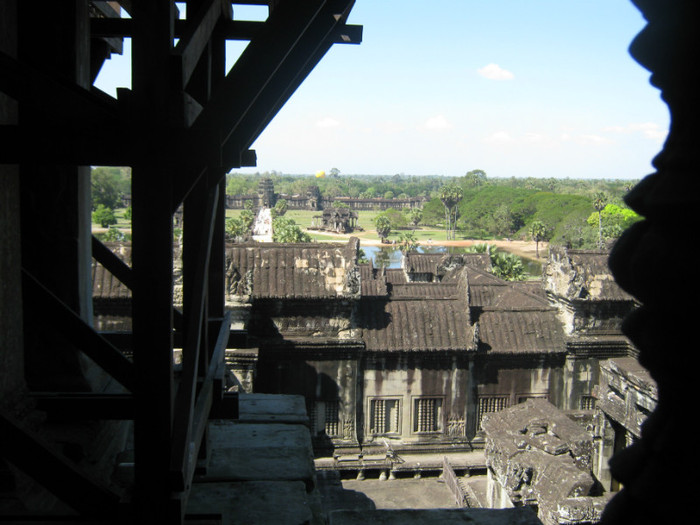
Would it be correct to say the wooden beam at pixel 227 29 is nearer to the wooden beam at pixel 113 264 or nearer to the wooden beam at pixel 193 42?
the wooden beam at pixel 193 42

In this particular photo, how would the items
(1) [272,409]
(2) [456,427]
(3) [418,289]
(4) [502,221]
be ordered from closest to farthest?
(1) [272,409], (2) [456,427], (3) [418,289], (4) [502,221]

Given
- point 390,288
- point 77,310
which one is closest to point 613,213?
point 390,288

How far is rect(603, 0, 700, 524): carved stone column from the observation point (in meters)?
1.05

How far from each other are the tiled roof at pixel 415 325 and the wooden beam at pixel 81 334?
10603 mm

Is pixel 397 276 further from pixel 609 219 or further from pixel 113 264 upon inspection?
Answer: pixel 609 219

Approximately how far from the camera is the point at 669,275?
1.05 meters

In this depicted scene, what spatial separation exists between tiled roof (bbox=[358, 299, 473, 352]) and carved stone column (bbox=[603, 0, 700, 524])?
12725mm

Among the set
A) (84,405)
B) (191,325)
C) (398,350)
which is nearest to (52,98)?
(191,325)

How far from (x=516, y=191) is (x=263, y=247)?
94.0 m

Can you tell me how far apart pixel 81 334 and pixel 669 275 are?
3032 millimetres

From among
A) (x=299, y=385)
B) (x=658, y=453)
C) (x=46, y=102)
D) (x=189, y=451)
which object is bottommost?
(x=299, y=385)

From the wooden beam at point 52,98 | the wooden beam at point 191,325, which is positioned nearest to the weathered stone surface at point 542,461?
the wooden beam at point 191,325

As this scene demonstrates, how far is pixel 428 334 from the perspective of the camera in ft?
46.9

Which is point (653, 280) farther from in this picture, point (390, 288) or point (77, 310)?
point (390, 288)
